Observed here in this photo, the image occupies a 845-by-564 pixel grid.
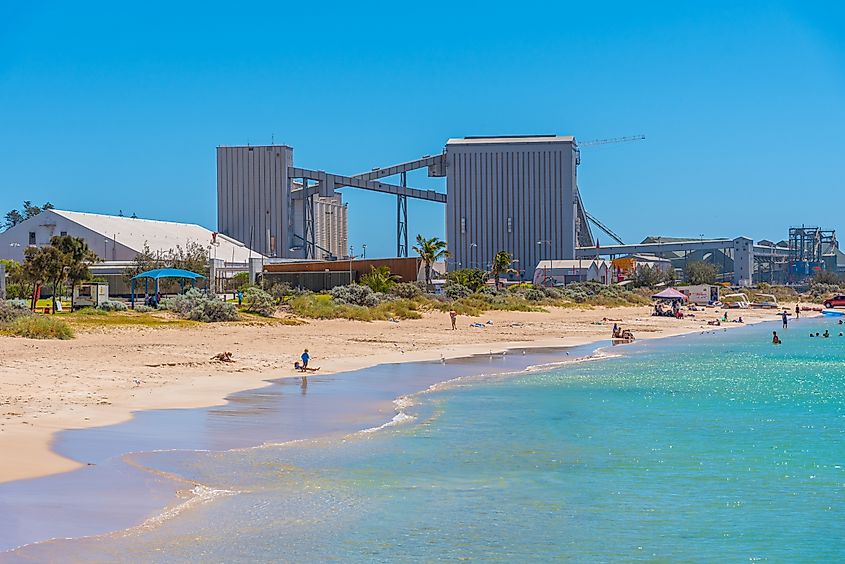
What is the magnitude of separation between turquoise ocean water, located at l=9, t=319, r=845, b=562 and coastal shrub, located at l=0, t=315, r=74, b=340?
1465cm

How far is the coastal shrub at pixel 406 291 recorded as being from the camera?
6888 centimetres

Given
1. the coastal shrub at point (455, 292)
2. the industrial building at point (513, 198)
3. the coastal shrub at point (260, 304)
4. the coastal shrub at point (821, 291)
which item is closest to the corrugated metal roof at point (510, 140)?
the industrial building at point (513, 198)

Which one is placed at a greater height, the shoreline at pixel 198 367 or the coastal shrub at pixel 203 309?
the coastal shrub at pixel 203 309

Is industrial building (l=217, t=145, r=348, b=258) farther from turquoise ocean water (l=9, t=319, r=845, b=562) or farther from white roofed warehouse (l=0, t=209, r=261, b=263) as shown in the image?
turquoise ocean water (l=9, t=319, r=845, b=562)

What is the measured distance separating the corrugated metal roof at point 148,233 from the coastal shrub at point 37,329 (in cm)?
5476

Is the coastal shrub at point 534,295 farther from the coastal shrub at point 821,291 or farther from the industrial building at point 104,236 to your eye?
the coastal shrub at point 821,291

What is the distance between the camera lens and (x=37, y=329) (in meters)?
33.3

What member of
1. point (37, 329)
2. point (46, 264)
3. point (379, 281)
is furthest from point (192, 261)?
point (37, 329)

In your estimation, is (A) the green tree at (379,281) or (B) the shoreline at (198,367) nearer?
(B) the shoreline at (198,367)

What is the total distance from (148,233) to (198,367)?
7145 centimetres

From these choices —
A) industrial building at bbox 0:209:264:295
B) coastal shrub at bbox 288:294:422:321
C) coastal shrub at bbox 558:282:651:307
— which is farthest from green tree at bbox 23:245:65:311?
coastal shrub at bbox 558:282:651:307

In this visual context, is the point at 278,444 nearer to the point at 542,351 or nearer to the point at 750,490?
the point at 750,490

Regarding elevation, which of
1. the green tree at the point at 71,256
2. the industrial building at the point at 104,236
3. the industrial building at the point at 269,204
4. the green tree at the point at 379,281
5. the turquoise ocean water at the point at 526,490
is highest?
the industrial building at the point at 269,204

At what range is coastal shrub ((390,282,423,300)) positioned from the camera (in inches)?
2712
